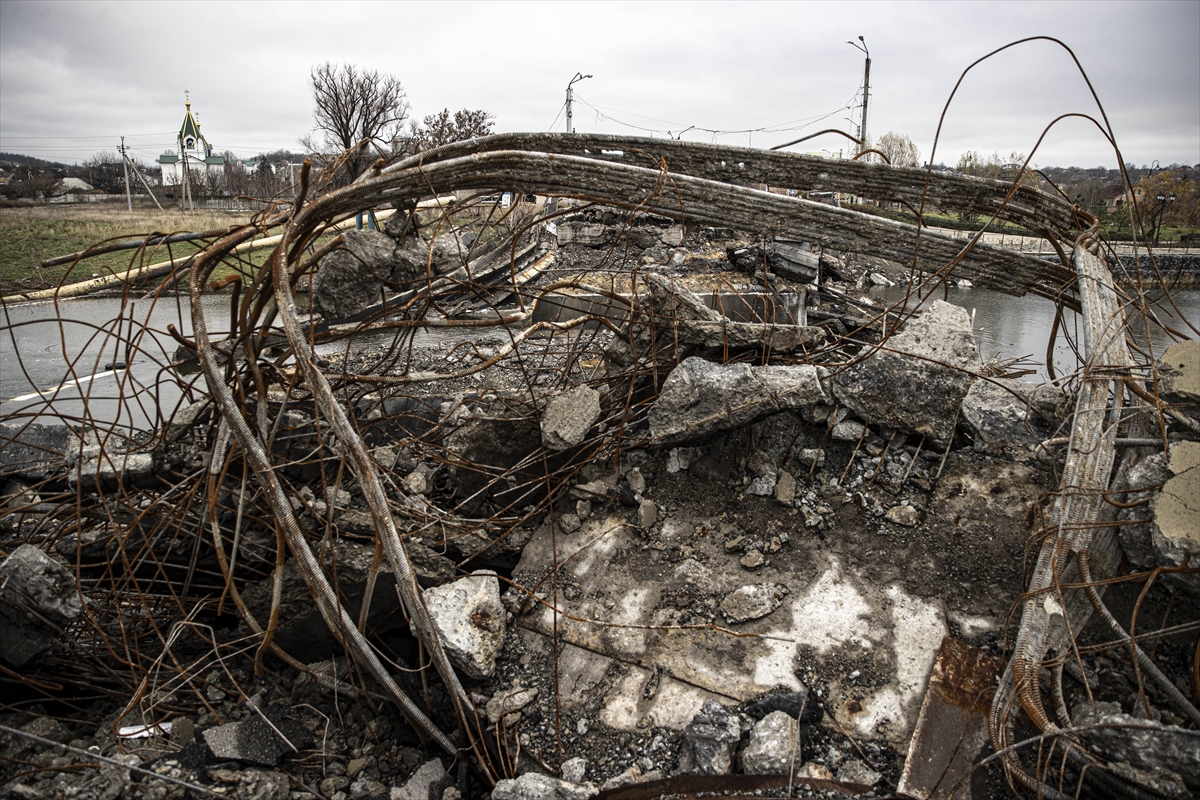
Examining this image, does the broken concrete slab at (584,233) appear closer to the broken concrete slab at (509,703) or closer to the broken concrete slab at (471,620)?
the broken concrete slab at (471,620)

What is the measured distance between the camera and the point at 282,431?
2.87 m

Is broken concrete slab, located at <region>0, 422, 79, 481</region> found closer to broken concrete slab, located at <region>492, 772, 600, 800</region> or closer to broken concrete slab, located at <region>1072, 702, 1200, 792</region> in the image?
Answer: broken concrete slab, located at <region>492, 772, 600, 800</region>

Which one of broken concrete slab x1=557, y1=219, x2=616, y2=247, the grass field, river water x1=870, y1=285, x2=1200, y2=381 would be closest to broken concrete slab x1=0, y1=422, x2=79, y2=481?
the grass field

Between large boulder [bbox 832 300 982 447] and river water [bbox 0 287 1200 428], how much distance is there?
0.50 metres


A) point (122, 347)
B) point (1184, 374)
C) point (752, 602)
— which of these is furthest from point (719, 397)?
point (122, 347)

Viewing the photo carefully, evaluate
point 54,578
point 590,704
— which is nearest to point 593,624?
point 590,704

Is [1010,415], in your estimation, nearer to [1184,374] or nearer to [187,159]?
[1184,374]

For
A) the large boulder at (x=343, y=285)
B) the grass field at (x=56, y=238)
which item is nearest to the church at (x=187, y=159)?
the grass field at (x=56, y=238)

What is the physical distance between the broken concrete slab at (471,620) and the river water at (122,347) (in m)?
1.51

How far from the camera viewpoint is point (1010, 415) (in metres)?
2.60

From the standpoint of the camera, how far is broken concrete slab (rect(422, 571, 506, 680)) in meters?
2.03

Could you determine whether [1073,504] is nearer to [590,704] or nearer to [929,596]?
[929,596]

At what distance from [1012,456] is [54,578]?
11.4 feet

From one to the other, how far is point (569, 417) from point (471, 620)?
0.86 metres
